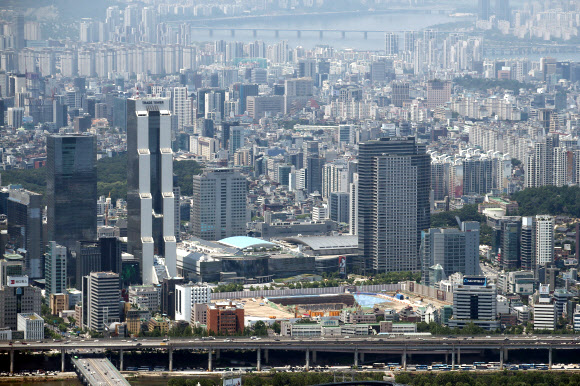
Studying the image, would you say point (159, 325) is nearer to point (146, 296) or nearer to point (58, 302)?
point (146, 296)

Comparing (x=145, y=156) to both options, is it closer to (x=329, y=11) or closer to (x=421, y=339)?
(x=421, y=339)

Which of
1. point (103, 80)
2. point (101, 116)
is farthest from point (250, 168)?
point (103, 80)

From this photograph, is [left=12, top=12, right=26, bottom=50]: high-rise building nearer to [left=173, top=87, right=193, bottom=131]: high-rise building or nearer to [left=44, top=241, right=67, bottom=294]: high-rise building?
[left=44, top=241, right=67, bottom=294]: high-rise building

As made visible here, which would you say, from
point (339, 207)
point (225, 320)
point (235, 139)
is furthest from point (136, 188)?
point (235, 139)

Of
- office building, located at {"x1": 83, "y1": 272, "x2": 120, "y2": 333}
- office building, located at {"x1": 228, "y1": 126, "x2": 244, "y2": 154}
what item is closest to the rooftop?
office building, located at {"x1": 83, "y1": 272, "x2": 120, "y2": 333}

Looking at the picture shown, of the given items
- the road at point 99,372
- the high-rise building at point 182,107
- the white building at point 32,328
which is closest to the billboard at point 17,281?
the white building at point 32,328

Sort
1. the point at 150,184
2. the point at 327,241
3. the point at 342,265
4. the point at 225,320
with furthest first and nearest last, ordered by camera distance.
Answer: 1. the point at 327,241
2. the point at 342,265
3. the point at 150,184
4. the point at 225,320

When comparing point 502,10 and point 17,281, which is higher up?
point 502,10
